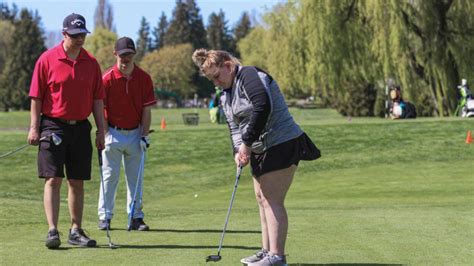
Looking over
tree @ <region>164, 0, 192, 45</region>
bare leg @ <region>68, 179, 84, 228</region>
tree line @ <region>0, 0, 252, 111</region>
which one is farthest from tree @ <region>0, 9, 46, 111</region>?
bare leg @ <region>68, 179, 84, 228</region>

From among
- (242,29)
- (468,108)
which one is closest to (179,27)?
(242,29)

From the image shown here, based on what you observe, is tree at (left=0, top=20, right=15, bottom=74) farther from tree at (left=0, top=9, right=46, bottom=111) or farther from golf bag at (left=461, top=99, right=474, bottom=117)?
golf bag at (left=461, top=99, right=474, bottom=117)

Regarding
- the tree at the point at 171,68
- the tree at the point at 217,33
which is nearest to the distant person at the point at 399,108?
the tree at the point at 171,68

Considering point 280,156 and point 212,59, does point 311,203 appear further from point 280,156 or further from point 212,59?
point 212,59

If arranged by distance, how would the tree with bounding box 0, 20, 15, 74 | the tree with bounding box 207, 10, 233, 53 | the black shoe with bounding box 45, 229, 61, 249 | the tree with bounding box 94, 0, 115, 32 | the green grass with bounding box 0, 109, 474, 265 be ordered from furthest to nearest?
the tree with bounding box 94, 0, 115, 32
the tree with bounding box 207, 10, 233, 53
the tree with bounding box 0, 20, 15, 74
the black shoe with bounding box 45, 229, 61, 249
the green grass with bounding box 0, 109, 474, 265

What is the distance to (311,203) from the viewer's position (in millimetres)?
13742

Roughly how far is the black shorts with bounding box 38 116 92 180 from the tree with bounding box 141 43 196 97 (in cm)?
10233

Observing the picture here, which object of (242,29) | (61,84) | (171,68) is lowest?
(61,84)

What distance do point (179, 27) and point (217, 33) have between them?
13443mm

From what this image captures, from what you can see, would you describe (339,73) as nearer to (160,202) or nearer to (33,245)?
(160,202)

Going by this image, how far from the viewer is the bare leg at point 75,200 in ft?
24.5

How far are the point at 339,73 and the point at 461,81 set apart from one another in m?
5.29

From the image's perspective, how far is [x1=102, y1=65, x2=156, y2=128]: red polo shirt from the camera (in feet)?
28.4

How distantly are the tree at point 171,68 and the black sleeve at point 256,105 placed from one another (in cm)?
10415
